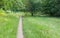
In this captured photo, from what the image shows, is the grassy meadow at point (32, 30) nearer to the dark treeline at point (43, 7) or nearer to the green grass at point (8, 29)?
the green grass at point (8, 29)

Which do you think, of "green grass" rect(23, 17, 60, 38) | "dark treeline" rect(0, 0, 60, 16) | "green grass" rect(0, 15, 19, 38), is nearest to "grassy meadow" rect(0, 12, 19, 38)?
"green grass" rect(0, 15, 19, 38)

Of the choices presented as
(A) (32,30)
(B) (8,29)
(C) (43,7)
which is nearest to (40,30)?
(A) (32,30)

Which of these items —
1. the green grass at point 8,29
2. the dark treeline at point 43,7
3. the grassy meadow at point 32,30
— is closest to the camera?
the green grass at point 8,29

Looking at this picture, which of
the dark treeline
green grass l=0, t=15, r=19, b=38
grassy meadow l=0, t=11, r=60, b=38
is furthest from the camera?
the dark treeline

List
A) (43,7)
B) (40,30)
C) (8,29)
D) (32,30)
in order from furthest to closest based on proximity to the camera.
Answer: (43,7)
(8,29)
(32,30)
(40,30)

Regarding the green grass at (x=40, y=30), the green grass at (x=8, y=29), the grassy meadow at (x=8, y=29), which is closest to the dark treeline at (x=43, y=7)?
the grassy meadow at (x=8, y=29)

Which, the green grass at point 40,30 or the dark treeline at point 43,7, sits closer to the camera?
the green grass at point 40,30

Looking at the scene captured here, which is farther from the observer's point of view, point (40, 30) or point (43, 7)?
point (43, 7)

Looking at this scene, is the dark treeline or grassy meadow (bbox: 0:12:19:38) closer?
grassy meadow (bbox: 0:12:19:38)

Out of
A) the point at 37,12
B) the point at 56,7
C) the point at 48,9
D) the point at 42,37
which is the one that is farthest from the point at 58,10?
the point at 42,37

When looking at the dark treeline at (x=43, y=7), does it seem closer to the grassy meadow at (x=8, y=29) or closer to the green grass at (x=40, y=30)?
the grassy meadow at (x=8, y=29)

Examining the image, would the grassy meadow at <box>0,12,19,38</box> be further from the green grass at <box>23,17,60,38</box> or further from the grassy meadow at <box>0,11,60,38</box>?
the green grass at <box>23,17,60,38</box>

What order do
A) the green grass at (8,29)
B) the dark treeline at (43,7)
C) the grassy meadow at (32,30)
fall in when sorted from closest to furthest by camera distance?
the green grass at (8,29)
the grassy meadow at (32,30)
the dark treeline at (43,7)

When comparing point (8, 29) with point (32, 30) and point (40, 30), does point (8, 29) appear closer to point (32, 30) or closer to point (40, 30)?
point (32, 30)
